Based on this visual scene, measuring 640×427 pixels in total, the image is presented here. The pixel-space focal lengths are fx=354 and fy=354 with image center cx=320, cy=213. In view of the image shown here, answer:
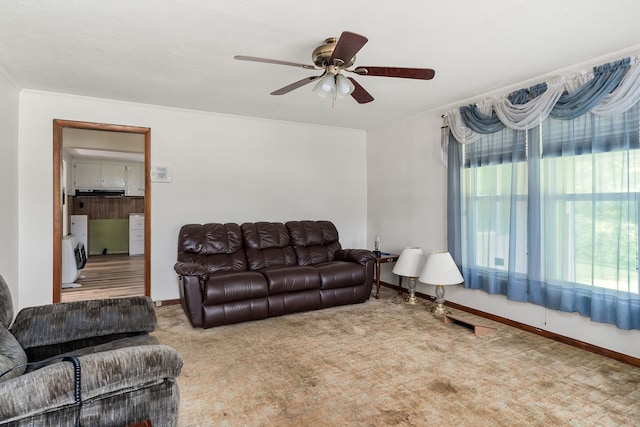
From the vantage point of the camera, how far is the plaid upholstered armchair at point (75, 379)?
3.89 feet

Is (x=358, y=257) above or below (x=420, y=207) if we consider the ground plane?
below

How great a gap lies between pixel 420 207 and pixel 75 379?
414cm

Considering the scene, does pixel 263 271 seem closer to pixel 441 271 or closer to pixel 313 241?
pixel 313 241

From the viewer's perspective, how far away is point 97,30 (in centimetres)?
246

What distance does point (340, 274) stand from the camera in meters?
4.12

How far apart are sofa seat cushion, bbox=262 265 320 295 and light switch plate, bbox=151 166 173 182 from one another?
1.72 metres

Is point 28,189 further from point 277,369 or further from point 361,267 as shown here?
point 361,267

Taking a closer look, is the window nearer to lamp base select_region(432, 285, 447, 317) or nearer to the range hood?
lamp base select_region(432, 285, 447, 317)

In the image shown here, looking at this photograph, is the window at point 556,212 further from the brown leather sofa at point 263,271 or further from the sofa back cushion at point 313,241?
the sofa back cushion at point 313,241

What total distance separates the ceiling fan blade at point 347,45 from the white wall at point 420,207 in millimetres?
2487

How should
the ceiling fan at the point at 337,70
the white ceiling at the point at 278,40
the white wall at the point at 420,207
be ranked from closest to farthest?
the white ceiling at the point at 278,40 → the ceiling fan at the point at 337,70 → the white wall at the point at 420,207

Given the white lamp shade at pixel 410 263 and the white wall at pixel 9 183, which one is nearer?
the white wall at pixel 9 183

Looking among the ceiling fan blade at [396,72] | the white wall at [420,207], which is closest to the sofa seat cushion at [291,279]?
the white wall at [420,207]

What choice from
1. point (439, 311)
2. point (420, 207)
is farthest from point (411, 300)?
point (420, 207)
